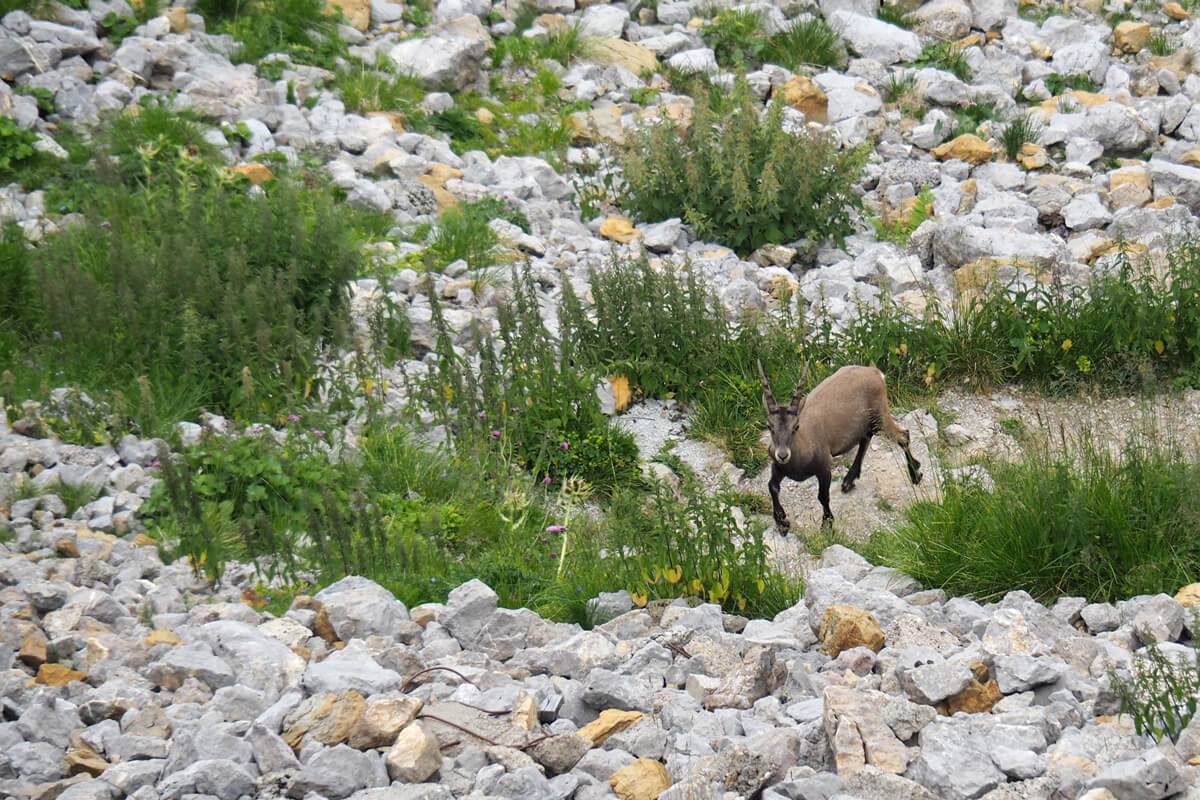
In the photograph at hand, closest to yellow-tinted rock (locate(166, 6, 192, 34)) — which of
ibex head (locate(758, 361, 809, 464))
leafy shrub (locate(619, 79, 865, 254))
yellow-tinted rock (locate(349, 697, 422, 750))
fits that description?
leafy shrub (locate(619, 79, 865, 254))

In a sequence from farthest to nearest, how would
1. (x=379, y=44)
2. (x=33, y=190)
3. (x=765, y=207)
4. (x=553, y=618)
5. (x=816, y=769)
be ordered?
(x=379, y=44), (x=765, y=207), (x=33, y=190), (x=553, y=618), (x=816, y=769)

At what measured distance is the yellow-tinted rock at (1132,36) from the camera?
1437 centimetres

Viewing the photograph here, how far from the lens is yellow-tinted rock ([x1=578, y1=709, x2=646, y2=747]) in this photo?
14.1 ft

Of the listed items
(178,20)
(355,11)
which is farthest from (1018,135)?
(178,20)

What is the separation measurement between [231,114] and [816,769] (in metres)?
9.07

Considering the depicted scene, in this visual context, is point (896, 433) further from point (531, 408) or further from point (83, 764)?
point (83, 764)

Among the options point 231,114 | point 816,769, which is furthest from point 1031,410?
point 231,114

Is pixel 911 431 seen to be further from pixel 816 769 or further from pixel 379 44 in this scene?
pixel 379 44

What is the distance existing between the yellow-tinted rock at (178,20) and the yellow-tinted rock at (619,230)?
483 centimetres

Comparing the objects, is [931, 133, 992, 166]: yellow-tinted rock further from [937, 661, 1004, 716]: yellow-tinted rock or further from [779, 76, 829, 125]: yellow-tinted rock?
[937, 661, 1004, 716]: yellow-tinted rock

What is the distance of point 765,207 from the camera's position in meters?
10.8

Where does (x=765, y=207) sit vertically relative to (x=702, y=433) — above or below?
above

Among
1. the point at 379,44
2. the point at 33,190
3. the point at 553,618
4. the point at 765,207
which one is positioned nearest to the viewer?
the point at 553,618

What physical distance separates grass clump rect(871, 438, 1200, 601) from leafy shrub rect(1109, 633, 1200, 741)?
134 centimetres
